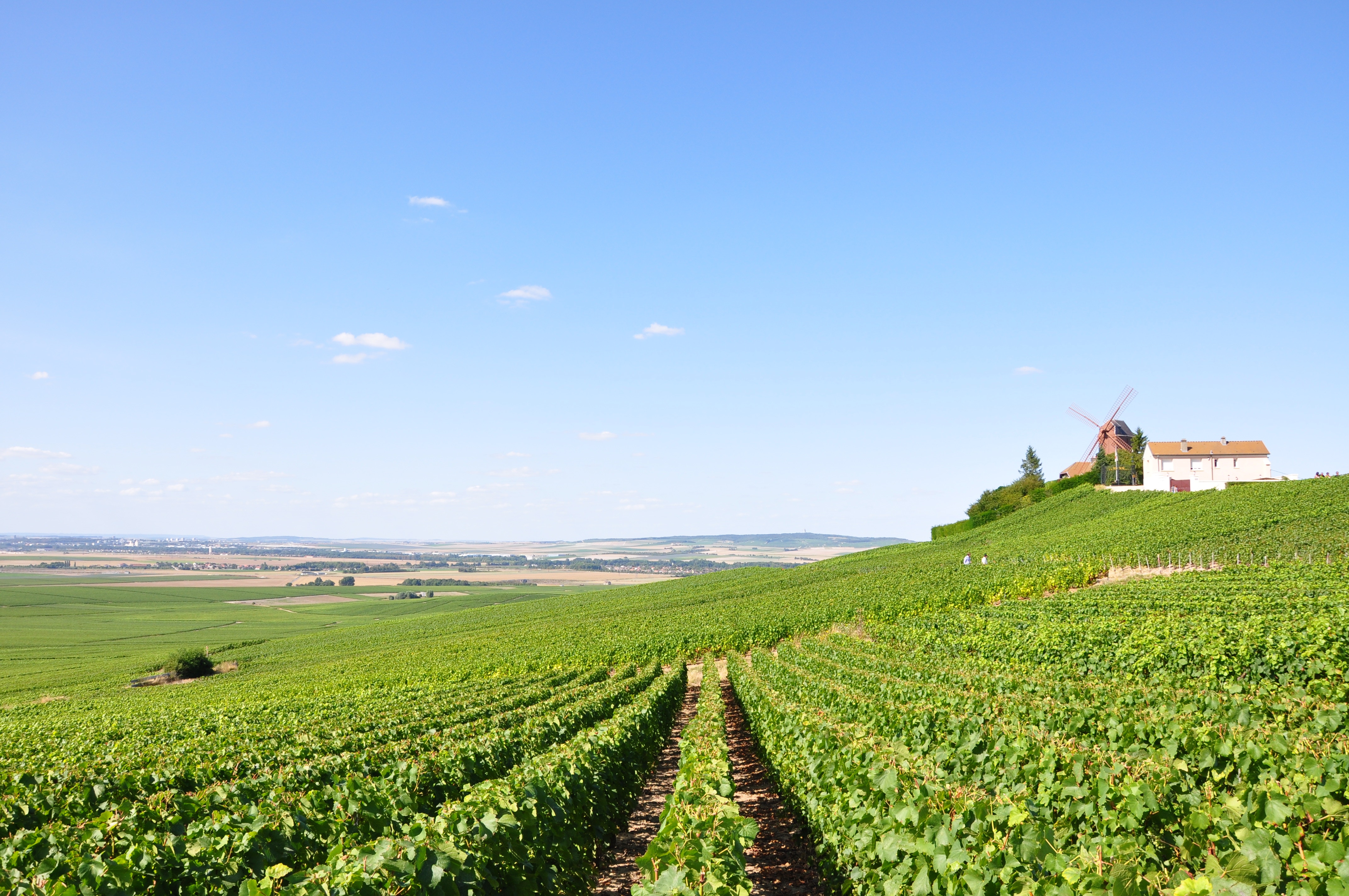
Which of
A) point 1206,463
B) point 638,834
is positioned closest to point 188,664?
point 638,834

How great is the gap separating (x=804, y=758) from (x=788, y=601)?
4487 centimetres

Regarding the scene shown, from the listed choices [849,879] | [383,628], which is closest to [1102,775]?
[849,879]

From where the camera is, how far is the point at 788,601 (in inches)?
2205

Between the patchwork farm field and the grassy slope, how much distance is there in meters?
0.77

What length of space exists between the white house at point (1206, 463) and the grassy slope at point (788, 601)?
36.5 feet

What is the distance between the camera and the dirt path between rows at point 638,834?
33.0 feet

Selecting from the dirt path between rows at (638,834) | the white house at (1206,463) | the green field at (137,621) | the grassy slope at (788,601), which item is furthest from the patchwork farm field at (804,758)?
the white house at (1206,463)

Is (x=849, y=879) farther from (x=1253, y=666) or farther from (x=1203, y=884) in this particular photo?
(x=1253, y=666)

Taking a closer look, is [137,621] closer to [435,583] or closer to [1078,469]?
[435,583]

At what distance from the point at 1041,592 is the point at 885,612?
1075 cm

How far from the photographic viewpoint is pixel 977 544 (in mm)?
77938

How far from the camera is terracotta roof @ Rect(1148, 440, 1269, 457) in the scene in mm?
88062

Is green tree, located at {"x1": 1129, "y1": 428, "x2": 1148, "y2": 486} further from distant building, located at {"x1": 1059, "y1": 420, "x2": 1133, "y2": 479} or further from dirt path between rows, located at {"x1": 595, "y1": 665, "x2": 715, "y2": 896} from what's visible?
dirt path between rows, located at {"x1": 595, "y1": 665, "x2": 715, "y2": 896}

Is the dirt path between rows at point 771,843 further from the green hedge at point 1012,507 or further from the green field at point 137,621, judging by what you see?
the green hedge at point 1012,507
